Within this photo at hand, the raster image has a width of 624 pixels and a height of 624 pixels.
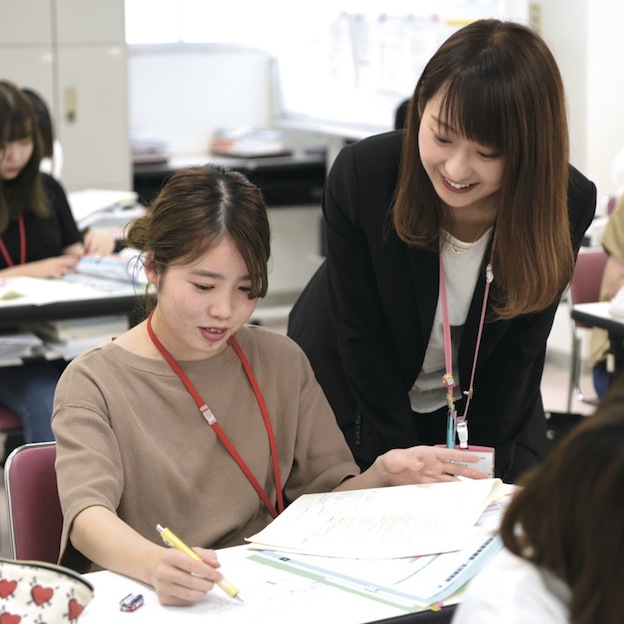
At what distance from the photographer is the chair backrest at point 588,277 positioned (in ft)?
11.6

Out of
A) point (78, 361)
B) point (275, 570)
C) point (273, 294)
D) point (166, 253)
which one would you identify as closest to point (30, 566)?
point (275, 570)

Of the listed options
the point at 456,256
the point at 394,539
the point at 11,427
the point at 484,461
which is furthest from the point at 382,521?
the point at 11,427

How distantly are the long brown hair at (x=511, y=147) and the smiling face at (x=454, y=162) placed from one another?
2cm

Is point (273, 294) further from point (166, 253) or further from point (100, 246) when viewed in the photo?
point (166, 253)

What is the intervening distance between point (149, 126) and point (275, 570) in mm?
5403

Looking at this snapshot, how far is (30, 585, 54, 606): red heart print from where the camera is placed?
1208 mm

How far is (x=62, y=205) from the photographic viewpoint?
12.0ft

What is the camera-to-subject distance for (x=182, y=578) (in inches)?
50.6

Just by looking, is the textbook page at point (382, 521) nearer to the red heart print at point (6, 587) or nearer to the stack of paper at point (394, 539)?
the stack of paper at point (394, 539)

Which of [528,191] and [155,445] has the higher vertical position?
[528,191]

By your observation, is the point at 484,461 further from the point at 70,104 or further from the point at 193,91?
the point at 193,91

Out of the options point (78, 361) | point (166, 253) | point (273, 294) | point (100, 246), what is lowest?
point (273, 294)

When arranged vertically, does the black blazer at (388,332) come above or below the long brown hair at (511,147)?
below

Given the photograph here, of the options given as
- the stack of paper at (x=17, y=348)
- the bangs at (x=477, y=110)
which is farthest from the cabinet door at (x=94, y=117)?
the bangs at (x=477, y=110)
